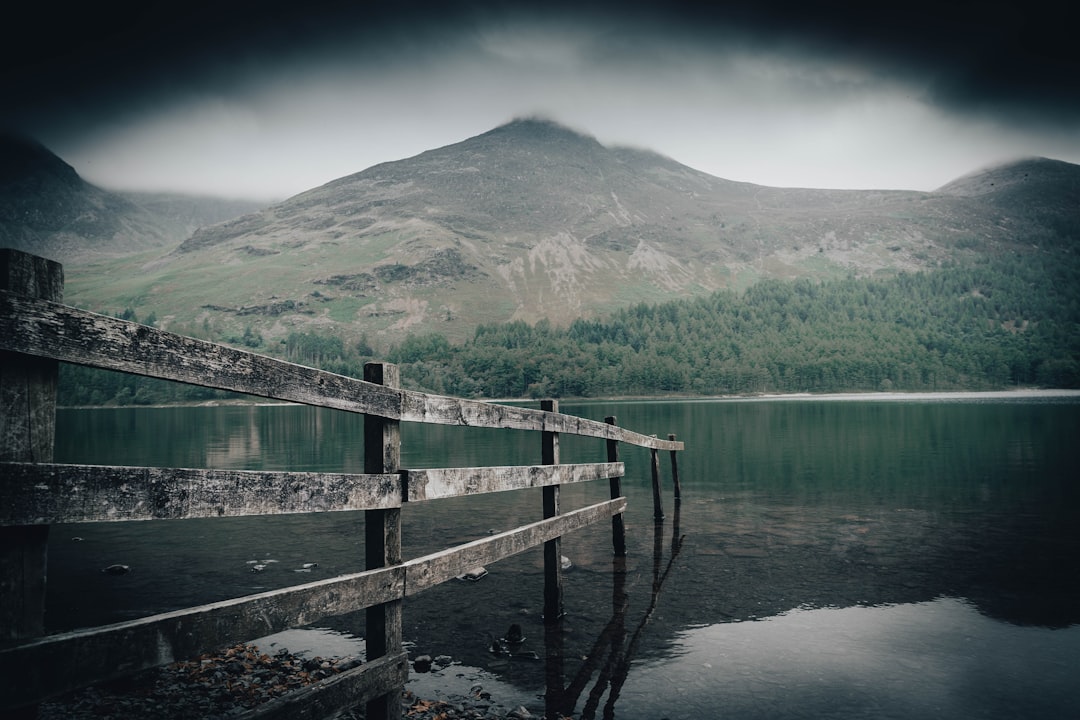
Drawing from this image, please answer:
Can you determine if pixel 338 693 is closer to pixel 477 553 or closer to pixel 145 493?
pixel 145 493

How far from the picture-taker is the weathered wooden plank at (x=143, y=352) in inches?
144

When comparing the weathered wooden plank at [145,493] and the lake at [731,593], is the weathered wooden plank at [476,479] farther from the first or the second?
the lake at [731,593]

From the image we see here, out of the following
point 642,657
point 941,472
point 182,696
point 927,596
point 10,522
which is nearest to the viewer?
point 10,522

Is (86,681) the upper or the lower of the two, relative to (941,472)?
upper

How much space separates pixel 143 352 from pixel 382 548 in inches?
116

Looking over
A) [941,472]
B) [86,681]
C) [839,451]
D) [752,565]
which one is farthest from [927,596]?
[839,451]

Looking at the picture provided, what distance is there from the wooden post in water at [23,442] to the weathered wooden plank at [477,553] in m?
3.16

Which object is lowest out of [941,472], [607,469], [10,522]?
[941,472]

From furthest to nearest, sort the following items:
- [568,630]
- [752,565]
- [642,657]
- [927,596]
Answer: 1. [752,565]
2. [927,596]
3. [568,630]
4. [642,657]

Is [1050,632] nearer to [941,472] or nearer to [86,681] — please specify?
[86,681]

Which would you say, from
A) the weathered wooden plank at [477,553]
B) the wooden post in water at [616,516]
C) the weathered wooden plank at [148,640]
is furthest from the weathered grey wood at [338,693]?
the wooden post in water at [616,516]

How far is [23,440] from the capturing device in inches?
145

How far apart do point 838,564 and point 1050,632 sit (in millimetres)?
5051

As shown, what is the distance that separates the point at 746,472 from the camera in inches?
1487
